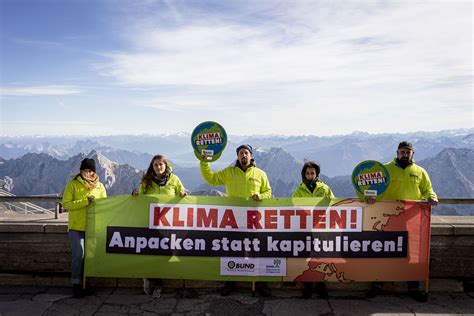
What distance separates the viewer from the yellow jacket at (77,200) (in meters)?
5.61

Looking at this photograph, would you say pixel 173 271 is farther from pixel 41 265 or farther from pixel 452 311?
pixel 452 311

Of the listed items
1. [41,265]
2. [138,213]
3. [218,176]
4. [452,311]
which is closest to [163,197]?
[138,213]

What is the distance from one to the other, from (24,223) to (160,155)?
2.92m

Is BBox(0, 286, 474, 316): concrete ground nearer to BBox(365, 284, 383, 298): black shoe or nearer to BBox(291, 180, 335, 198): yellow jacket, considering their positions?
BBox(365, 284, 383, 298): black shoe

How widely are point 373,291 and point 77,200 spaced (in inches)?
199

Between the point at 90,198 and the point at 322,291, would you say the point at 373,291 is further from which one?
the point at 90,198

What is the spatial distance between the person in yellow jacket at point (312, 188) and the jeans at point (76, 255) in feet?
12.2

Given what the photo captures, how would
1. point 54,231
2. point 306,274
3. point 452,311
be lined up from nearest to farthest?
1. point 452,311
2. point 306,274
3. point 54,231

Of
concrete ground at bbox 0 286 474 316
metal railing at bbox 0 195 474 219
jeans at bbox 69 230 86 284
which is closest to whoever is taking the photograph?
concrete ground at bbox 0 286 474 316

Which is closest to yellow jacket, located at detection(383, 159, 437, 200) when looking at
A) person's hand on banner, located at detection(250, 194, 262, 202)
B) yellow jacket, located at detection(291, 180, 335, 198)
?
yellow jacket, located at detection(291, 180, 335, 198)

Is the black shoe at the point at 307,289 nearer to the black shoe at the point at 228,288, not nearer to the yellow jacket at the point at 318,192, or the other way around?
the black shoe at the point at 228,288

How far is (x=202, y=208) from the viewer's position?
5945mm

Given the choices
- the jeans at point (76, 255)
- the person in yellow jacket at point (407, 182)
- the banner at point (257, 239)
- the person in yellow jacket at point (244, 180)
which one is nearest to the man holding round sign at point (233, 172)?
the person in yellow jacket at point (244, 180)

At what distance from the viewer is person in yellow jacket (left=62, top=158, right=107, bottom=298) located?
18.5ft
